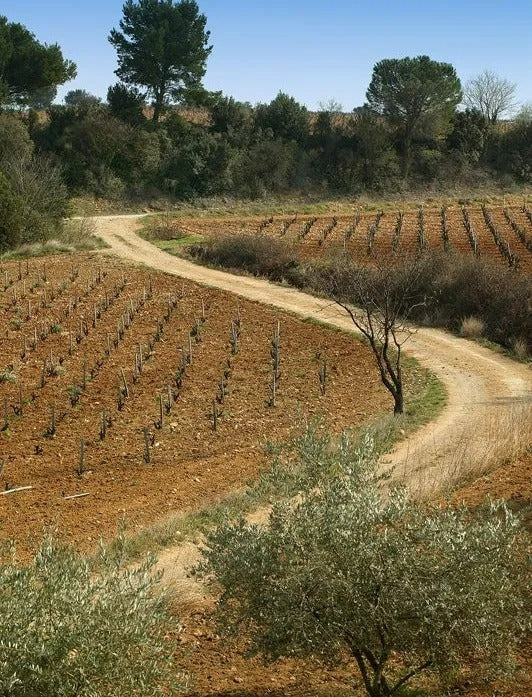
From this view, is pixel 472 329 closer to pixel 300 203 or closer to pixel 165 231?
pixel 165 231

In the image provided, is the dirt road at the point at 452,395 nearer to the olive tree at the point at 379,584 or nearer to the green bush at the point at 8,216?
the olive tree at the point at 379,584

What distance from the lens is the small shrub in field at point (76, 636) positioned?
478cm

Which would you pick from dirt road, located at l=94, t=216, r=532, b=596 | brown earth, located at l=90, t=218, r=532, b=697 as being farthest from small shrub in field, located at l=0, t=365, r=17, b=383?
brown earth, located at l=90, t=218, r=532, b=697

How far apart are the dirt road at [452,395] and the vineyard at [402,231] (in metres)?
5.81

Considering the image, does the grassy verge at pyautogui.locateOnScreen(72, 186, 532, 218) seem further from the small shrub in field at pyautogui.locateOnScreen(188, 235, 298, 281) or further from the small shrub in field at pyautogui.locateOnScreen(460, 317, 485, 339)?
the small shrub in field at pyautogui.locateOnScreen(460, 317, 485, 339)

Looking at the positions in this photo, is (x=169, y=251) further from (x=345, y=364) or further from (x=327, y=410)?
(x=327, y=410)

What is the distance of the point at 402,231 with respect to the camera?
128ft

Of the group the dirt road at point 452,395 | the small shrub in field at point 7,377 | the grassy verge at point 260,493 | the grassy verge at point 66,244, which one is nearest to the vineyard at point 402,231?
the grassy verge at point 66,244

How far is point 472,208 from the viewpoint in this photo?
46812 mm

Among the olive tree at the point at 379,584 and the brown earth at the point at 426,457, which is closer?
the olive tree at the point at 379,584

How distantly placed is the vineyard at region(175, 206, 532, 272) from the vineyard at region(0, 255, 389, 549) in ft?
33.2

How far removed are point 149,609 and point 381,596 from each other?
151 cm

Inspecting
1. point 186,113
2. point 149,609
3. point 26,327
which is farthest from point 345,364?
point 186,113

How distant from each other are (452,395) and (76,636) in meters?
13.3
